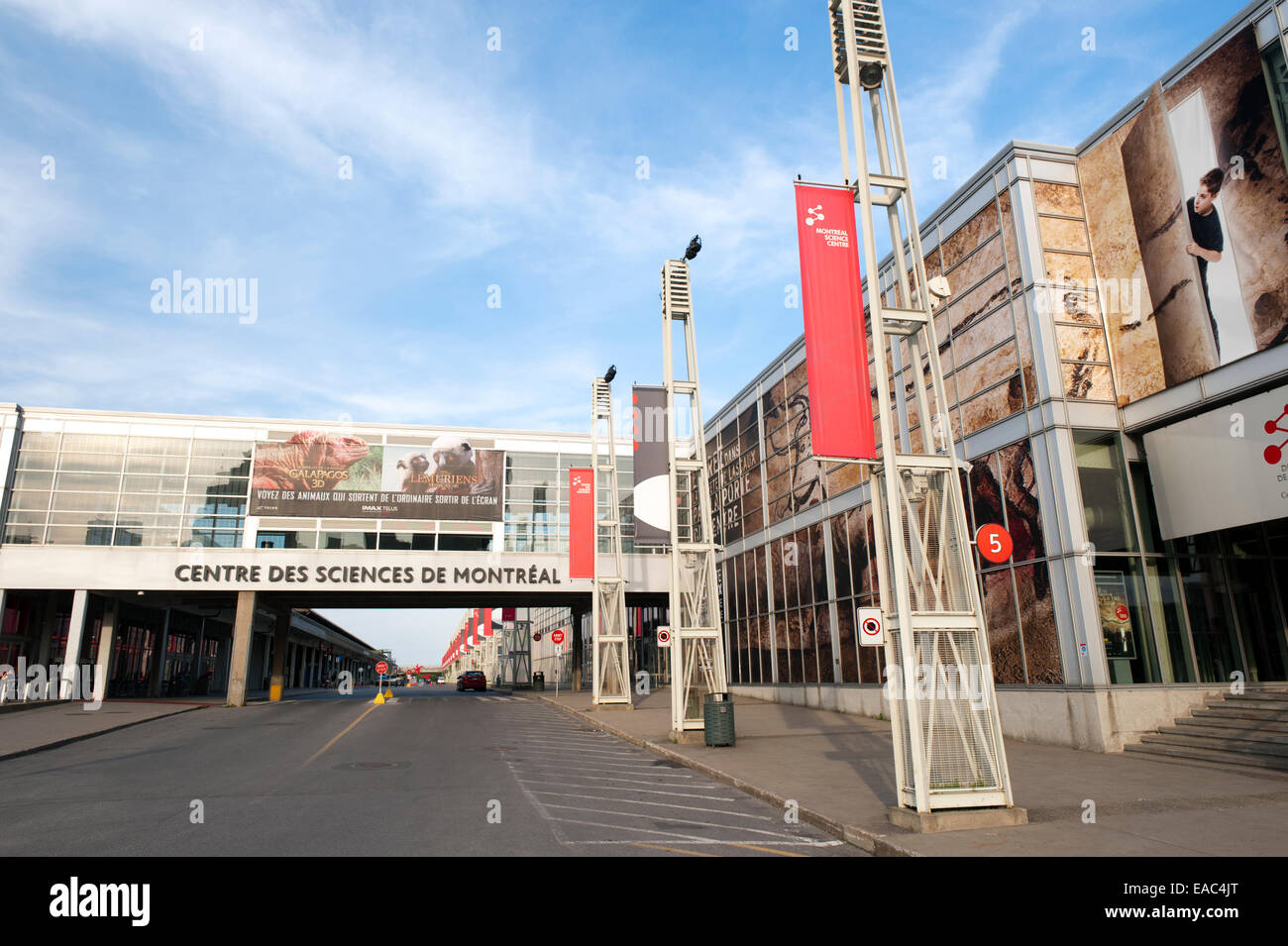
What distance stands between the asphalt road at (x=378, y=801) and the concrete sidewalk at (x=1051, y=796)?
54 cm

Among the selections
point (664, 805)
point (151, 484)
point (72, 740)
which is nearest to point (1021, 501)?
point (664, 805)

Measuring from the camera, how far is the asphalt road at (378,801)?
24.7 ft

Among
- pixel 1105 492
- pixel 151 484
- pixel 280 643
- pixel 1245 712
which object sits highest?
Result: pixel 151 484

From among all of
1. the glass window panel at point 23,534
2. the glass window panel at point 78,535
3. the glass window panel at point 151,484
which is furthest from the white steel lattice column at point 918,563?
the glass window panel at point 23,534

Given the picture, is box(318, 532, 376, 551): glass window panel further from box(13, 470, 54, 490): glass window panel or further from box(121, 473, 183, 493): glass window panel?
box(13, 470, 54, 490): glass window panel

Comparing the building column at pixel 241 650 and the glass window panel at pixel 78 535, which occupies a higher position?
the glass window panel at pixel 78 535

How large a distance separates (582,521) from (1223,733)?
21520mm

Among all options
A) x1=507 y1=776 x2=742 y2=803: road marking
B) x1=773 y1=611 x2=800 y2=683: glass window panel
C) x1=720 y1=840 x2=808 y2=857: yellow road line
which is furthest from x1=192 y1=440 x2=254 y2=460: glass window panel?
x1=720 y1=840 x2=808 y2=857: yellow road line

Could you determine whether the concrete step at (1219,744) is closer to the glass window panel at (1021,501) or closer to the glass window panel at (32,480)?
the glass window panel at (1021,501)

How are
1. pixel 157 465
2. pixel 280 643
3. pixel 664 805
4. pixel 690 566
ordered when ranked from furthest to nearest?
pixel 280 643 → pixel 157 465 → pixel 690 566 → pixel 664 805

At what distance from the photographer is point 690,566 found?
2117 cm

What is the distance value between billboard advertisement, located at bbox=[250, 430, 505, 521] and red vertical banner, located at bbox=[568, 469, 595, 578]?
1043 centimetres

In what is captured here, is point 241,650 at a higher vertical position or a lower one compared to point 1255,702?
higher
